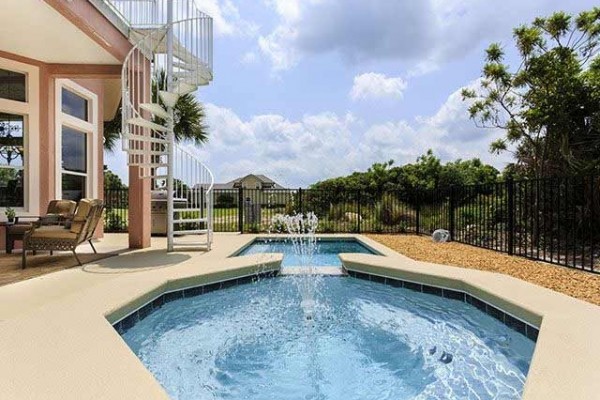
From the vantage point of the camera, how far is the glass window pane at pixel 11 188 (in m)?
6.38

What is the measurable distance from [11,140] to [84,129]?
153 centimetres

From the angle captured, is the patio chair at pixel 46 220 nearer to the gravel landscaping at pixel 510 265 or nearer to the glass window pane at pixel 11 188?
the glass window pane at pixel 11 188

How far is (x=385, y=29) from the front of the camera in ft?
27.8

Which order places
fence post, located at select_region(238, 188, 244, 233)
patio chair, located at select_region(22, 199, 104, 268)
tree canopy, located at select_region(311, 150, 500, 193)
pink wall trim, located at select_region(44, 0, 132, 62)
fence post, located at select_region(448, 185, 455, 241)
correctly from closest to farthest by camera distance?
pink wall trim, located at select_region(44, 0, 132, 62) → patio chair, located at select_region(22, 199, 104, 268) → fence post, located at select_region(448, 185, 455, 241) → fence post, located at select_region(238, 188, 244, 233) → tree canopy, located at select_region(311, 150, 500, 193)

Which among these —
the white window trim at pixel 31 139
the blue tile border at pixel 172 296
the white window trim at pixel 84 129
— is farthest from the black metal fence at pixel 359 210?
the blue tile border at pixel 172 296

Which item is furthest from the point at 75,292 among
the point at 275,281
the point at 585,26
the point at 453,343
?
the point at 585,26

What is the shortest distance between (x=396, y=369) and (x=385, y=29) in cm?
769

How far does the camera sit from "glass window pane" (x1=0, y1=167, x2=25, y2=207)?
6.38 meters

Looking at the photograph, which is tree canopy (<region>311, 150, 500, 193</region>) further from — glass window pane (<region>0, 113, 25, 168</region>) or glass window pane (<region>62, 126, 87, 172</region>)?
glass window pane (<region>0, 113, 25, 168</region>)

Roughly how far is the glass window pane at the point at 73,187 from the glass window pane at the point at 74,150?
0.16 meters

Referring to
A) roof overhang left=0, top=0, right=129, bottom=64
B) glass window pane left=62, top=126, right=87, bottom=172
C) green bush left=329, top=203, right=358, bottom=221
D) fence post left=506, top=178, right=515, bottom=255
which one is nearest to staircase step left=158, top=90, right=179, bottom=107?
roof overhang left=0, top=0, right=129, bottom=64

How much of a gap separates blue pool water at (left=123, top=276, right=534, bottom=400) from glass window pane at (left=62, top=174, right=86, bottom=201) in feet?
15.5

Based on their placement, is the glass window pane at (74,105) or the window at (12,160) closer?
the window at (12,160)

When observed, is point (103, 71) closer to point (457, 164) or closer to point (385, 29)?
point (385, 29)
